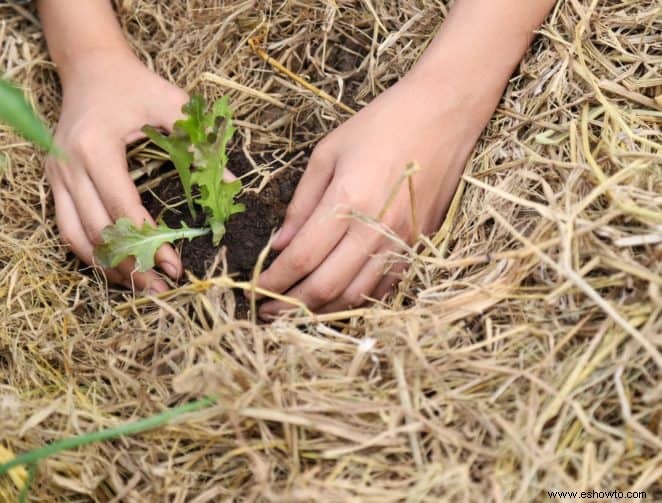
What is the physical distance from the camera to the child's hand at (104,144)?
1188mm

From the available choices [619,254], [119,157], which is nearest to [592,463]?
[619,254]

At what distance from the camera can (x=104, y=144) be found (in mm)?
1218

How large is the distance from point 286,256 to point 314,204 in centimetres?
11

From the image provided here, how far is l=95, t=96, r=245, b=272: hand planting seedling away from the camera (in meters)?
1.12

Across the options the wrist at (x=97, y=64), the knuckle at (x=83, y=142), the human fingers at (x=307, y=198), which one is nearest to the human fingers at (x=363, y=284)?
the human fingers at (x=307, y=198)

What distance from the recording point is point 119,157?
4.01ft

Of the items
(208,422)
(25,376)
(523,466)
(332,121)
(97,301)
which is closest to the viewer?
(523,466)

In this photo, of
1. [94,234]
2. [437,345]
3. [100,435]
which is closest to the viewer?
[100,435]


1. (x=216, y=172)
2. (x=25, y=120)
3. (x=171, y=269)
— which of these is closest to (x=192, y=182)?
(x=216, y=172)

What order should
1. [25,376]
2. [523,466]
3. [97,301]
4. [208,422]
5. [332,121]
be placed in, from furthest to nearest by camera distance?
[332,121] < [97,301] < [25,376] < [208,422] < [523,466]

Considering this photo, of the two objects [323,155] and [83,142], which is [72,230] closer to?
[83,142]

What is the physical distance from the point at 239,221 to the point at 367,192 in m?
0.25

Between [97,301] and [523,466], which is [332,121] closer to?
[97,301]

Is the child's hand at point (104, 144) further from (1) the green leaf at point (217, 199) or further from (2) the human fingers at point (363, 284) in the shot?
(2) the human fingers at point (363, 284)
